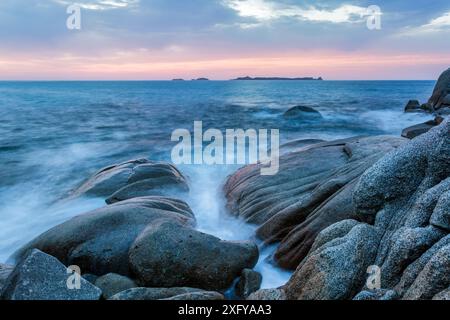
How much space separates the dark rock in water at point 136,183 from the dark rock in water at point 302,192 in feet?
5.56

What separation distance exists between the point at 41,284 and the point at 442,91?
34465 mm

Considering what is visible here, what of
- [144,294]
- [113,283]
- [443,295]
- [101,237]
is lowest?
[113,283]

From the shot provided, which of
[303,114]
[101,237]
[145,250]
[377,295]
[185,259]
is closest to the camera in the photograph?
[377,295]

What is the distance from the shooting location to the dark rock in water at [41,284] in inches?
190

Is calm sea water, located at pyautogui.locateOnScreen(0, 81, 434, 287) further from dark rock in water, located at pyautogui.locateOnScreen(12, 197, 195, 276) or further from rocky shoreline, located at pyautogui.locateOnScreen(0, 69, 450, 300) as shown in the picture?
dark rock in water, located at pyautogui.locateOnScreen(12, 197, 195, 276)

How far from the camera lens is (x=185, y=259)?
257 inches

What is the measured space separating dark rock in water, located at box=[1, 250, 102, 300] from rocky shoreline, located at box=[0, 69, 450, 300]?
1cm

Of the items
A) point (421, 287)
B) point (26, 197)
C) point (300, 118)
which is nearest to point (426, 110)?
point (300, 118)

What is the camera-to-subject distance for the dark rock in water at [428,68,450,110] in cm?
3164

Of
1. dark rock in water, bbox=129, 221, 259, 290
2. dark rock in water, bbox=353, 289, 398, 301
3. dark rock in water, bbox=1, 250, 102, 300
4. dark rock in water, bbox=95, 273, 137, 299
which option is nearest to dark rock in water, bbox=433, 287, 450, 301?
dark rock in water, bbox=353, 289, 398, 301

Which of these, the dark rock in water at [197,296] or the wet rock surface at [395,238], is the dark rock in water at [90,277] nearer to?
the dark rock in water at [197,296]

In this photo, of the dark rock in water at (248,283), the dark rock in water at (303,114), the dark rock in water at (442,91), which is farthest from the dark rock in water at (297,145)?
the dark rock in water at (442,91)

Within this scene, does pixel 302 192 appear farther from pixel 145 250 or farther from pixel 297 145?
pixel 297 145

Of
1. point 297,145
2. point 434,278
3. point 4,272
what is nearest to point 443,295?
point 434,278
